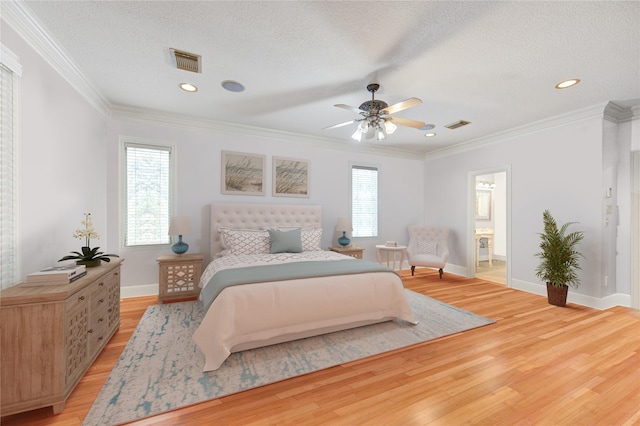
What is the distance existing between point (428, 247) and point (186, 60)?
5.27 m

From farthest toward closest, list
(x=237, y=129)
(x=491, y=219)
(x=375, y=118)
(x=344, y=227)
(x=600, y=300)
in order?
(x=491, y=219)
(x=344, y=227)
(x=237, y=129)
(x=600, y=300)
(x=375, y=118)

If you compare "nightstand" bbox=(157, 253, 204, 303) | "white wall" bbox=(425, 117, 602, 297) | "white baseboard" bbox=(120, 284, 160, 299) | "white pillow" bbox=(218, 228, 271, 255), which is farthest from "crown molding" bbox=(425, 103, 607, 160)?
"white baseboard" bbox=(120, 284, 160, 299)

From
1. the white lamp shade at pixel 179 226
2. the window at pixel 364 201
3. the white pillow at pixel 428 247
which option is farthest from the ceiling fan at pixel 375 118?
the white pillow at pixel 428 247

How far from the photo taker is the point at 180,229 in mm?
3879

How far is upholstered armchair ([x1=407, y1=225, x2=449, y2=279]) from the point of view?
525 cm

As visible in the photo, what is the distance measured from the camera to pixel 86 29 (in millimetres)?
2188

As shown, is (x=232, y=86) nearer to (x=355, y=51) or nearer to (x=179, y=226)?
(x=355, y=51)

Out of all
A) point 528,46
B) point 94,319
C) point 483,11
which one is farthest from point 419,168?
point 94,319

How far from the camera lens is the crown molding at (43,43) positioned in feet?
6.26

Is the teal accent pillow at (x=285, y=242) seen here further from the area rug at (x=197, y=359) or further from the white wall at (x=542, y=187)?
the white wall at (x=542, y=187)

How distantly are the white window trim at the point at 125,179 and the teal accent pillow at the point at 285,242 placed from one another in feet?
5.39

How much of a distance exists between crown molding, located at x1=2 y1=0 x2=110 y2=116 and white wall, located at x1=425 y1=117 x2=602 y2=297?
617 centimetres

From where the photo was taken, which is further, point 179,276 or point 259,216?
point 259,216

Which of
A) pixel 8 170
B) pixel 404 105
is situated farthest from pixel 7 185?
pixel 404 105
